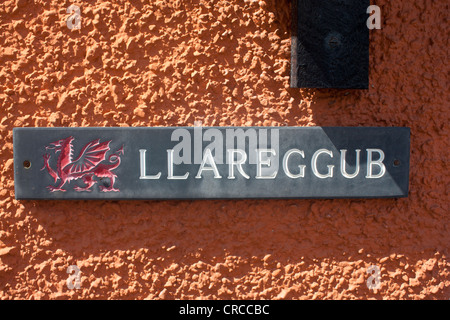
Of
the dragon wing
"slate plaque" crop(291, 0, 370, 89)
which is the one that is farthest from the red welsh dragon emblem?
"slate plaque" crop(291, 0, 370, 89)

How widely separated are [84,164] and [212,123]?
1.15 ft

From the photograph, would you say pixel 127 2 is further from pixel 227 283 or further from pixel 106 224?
pixel 227 283

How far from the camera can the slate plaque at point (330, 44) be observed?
0.74 m

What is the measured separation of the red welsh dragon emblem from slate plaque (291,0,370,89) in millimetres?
523

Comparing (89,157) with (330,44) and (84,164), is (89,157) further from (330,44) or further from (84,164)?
(330,44)

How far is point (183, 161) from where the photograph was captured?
0.76 metres

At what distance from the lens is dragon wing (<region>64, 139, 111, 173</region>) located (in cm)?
76

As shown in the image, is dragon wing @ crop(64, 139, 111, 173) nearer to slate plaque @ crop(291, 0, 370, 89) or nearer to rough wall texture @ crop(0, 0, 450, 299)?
rough wall texture @ crop(0, 0, 450, 299)

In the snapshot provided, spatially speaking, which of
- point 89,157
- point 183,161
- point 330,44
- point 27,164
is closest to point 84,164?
point 89,157

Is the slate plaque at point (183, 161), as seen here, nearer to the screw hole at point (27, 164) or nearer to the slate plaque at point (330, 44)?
the screw hole at point (27, 164)

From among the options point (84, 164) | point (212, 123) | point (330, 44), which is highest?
point (330, 44)

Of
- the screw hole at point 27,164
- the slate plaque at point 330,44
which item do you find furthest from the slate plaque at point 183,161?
the slate plaque at point 330,44

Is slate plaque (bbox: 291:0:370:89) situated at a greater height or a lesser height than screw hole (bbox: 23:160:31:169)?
greater

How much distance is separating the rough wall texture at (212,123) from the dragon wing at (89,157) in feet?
0.22
